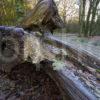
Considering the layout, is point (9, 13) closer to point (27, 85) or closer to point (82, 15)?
point (27, 85)

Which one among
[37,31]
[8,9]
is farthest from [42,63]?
[8,9]

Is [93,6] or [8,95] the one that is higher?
[93,6]

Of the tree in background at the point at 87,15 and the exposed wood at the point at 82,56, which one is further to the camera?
the tree in background at the point at 87,15

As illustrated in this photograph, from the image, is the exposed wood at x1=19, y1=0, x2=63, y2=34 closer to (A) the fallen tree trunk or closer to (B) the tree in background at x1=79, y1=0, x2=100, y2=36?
(A) the fallen tree trunk

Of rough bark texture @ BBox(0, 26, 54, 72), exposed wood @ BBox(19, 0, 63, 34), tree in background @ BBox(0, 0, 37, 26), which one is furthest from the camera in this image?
tree in background @ BBox(0, 0, 37, 26)

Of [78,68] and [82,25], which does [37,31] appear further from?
[82,25]

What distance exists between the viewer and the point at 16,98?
2.48 m

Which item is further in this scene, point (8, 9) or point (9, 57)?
point (8, 9)

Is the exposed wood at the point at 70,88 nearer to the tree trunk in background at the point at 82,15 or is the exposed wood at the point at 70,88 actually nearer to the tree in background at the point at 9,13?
the tree in background at the point at 9,13

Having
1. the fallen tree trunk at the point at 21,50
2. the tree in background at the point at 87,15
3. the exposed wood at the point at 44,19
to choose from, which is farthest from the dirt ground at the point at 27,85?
the tree in background at the point at 87,15

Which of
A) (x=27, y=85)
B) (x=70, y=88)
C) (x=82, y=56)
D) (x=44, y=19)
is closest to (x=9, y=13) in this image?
(x=44, y=19)

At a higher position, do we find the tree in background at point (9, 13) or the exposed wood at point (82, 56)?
the tree in background at point (9, 13)

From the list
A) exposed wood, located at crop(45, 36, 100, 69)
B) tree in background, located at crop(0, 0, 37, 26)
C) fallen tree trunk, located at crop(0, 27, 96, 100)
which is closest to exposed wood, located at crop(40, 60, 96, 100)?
fallen tree trunk, located at crop(0, 27, 96, 100)

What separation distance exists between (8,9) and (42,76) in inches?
164
